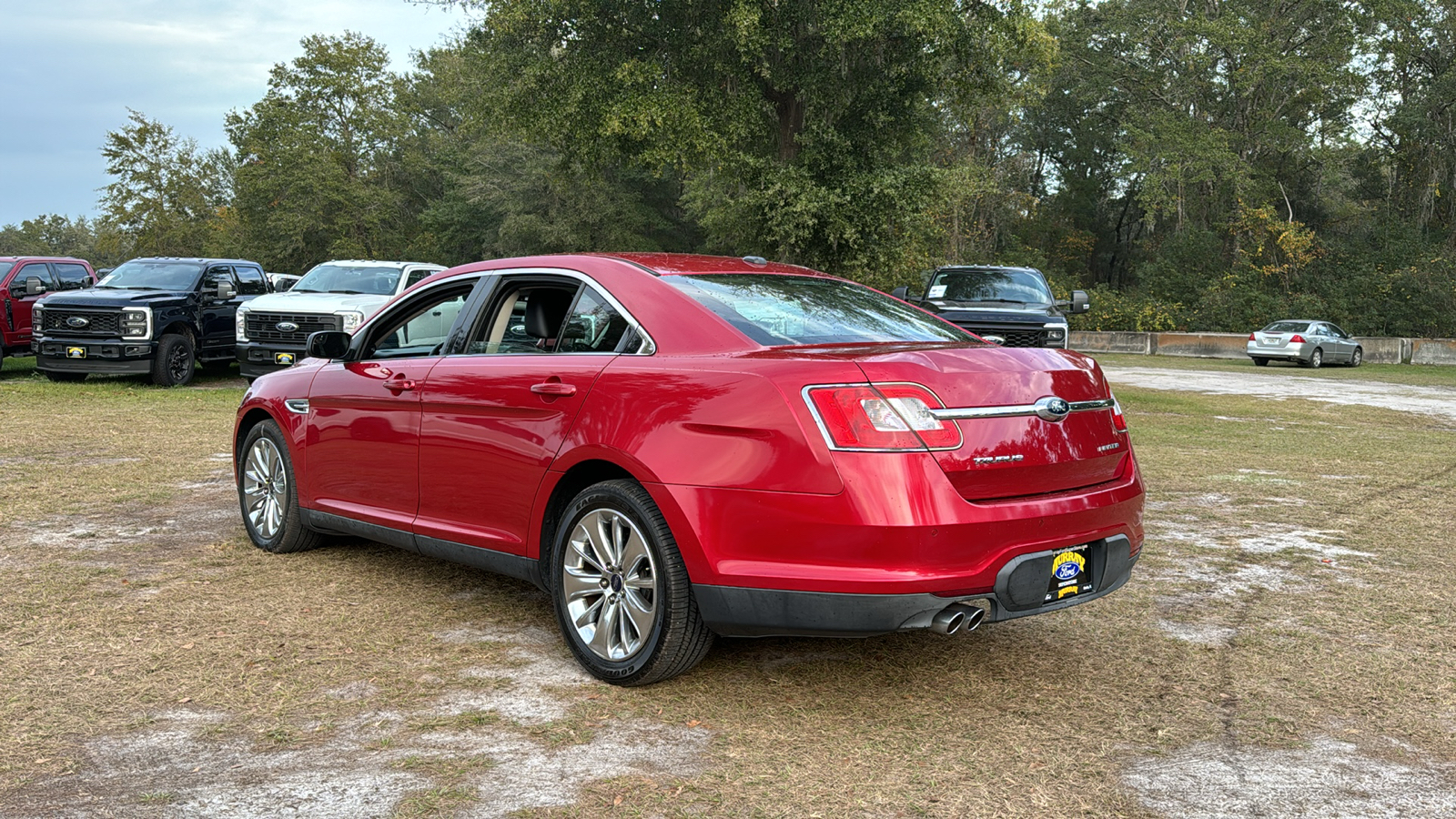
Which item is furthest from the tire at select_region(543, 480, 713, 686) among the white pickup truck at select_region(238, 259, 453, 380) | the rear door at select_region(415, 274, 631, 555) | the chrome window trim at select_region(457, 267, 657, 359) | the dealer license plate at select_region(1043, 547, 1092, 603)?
the white pickup truck at select_region(238, 259, 453, 380)

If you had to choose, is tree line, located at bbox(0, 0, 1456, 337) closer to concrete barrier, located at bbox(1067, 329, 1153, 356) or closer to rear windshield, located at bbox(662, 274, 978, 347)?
concrete barrier, located at bbox(1067, 329, 1153, 356)

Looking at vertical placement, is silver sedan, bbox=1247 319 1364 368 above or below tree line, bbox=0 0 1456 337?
below

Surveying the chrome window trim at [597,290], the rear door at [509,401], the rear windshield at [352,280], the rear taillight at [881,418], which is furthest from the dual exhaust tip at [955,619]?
the rear windshield at [352,280]

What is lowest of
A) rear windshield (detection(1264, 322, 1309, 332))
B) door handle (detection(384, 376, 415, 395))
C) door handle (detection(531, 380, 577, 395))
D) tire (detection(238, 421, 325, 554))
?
tire (detection(238, 421, 325, 554))

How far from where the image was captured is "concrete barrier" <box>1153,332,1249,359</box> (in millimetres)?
37500

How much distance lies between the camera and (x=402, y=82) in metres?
65.2

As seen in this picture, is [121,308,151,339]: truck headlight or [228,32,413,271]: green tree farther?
[228,32,413,271]: green tree

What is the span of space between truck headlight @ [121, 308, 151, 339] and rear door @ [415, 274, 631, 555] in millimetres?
13638

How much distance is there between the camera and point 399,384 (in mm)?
5367

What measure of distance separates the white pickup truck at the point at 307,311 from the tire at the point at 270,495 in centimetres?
874

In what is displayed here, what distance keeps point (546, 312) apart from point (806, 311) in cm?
112

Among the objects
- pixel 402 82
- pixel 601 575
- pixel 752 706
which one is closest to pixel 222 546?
pixel 601 575

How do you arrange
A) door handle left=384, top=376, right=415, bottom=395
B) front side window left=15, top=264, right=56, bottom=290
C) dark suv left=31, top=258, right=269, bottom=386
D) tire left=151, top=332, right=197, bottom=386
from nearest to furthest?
door handle left=384, top=376, right=415, bottom=395
dark suv left=31, top=258, right=269, bottom=386
tire left=151, top=332, right=197, bottom=386
front side window left=15, top=264, right=56, bottom=290

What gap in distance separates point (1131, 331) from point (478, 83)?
24.8 meters
